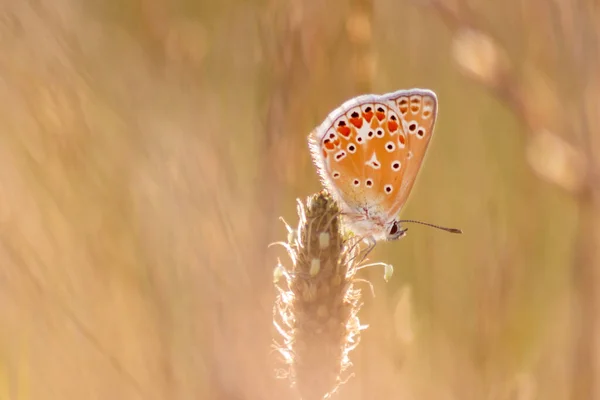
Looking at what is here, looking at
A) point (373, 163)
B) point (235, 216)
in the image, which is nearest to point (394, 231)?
point (373, 163)

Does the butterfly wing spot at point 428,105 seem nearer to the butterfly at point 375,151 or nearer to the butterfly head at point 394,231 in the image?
the butterfly at point 375,151

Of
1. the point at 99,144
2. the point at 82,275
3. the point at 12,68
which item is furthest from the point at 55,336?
the point at 12,68

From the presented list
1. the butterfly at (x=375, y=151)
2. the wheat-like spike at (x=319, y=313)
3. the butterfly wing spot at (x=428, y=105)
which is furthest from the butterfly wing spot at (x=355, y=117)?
the wheat-like spike at (x=319, y=313)

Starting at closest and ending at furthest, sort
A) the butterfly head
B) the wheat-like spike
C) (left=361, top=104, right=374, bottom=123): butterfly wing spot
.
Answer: the wheat-like spike < (left=361, top=104, right=374, bottom=123): butterfly wing spot < the butterfly head

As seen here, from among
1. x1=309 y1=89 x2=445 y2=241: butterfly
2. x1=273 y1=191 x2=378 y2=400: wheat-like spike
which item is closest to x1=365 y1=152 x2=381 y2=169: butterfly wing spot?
x1=309 y1=89 x2=445 y2=241: butterfly

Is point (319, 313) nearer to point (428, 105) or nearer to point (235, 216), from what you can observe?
point (235, 216)

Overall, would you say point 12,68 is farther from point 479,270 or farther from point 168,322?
point 479,270

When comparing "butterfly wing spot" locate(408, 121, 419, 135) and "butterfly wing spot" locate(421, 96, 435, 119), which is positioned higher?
"butterfly wing spot" locate(421, 96, 435, 119)

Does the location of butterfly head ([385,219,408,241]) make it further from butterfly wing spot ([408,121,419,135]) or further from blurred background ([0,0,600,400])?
butterfly wing spot ([408,121,419,135])
